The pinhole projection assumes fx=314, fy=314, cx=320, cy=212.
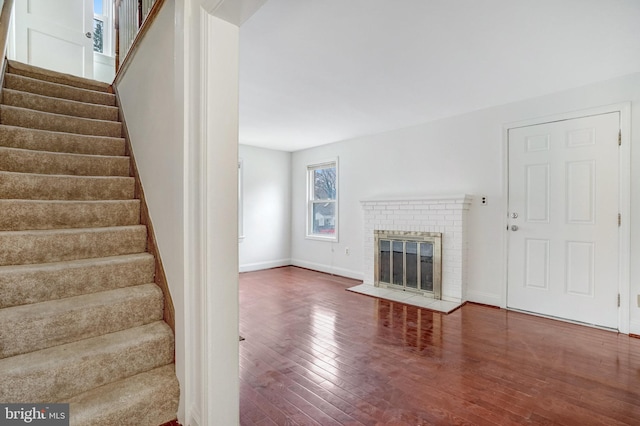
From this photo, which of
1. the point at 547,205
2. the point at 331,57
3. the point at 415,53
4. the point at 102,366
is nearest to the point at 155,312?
the point at 102,366

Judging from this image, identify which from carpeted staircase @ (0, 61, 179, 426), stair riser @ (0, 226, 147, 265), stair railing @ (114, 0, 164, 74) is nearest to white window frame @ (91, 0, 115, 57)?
stair railing @ (114, 0, 164, 74)

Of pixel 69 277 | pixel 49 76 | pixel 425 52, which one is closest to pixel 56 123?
pixel 49 76

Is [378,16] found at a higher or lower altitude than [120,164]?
higher

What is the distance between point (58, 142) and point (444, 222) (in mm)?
3954

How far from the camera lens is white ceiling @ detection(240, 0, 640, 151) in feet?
6.34

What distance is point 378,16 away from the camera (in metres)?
1.98

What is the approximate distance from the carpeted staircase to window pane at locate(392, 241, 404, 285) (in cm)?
332

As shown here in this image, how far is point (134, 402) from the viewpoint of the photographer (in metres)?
1.40

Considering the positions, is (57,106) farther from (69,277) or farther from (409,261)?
(409,261)

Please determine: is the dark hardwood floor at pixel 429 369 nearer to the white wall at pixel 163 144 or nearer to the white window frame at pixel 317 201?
the white wall at pixel 163 144

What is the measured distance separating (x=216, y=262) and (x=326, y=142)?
4.46 metres

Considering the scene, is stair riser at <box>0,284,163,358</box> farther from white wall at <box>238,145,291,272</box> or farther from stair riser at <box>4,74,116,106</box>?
white wall at <box>238,145,291,272</box>

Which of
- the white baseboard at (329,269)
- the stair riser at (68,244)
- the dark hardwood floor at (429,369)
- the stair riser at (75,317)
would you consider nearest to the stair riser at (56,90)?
the stair riser at (68,244)

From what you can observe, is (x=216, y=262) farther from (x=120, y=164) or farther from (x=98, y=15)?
(x=98, y=15)
